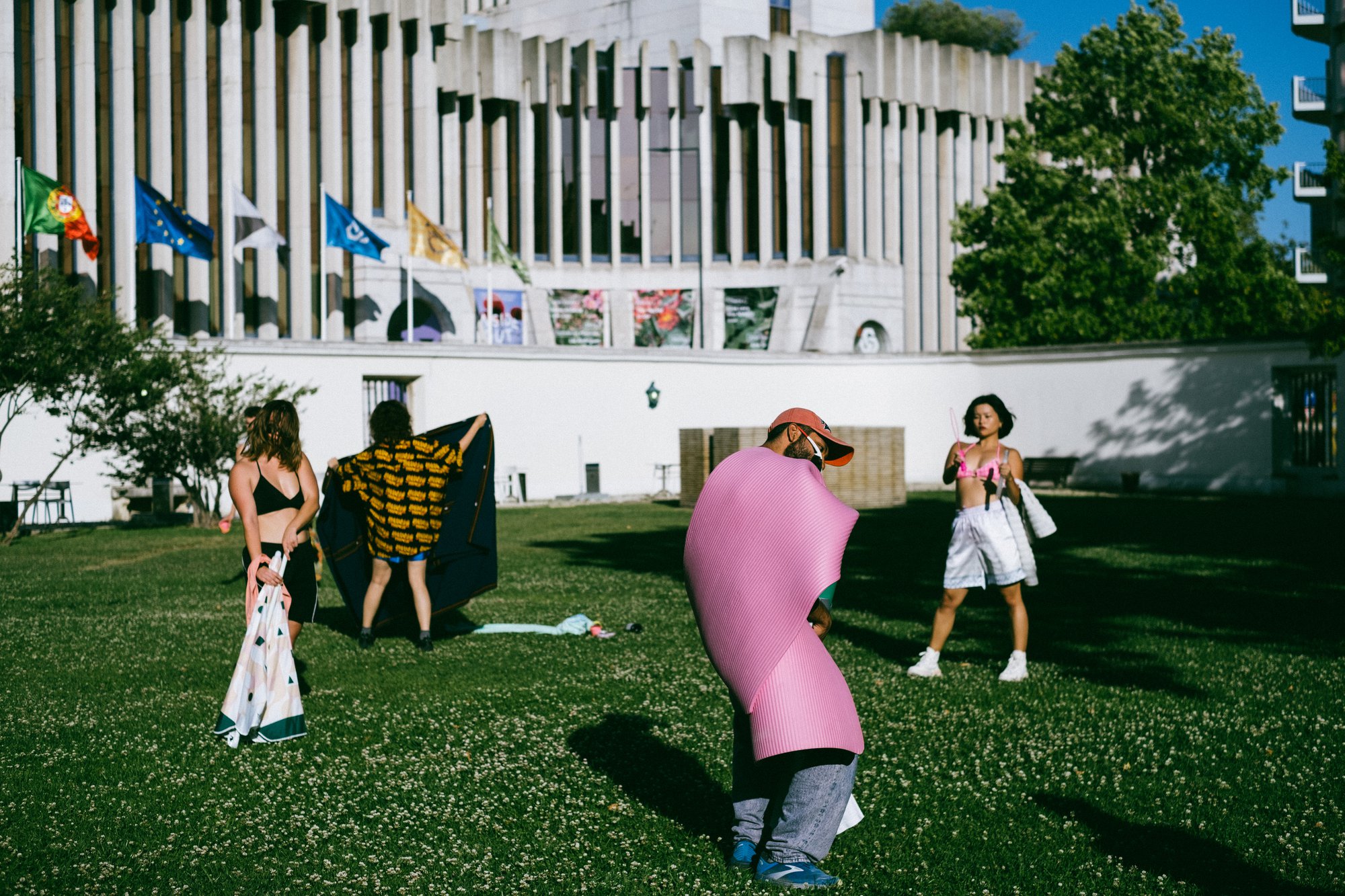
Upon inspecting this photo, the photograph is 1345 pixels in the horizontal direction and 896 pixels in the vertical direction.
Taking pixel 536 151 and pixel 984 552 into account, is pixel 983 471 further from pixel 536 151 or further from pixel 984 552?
pixel 536 151

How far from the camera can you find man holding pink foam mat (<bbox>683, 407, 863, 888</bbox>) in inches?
195

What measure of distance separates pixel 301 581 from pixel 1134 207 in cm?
3533

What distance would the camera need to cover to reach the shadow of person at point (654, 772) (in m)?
6.11

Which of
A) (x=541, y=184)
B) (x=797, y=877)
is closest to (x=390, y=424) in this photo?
(x=797, y=877)

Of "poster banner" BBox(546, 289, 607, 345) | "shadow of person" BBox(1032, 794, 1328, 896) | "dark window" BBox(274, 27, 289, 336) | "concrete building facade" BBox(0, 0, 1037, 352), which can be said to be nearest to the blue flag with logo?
"concrete building facade" BBox(0, 0, 1037, 352)

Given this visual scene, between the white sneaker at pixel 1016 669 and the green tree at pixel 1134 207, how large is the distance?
3136cm

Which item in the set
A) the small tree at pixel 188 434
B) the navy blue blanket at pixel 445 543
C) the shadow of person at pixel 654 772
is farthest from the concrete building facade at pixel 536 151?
the shadow of person at pixel 654 772

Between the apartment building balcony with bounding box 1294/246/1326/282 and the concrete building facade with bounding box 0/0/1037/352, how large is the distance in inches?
523

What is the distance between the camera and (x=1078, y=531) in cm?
2230

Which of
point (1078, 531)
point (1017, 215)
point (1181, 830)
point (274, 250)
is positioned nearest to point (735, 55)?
point (1017, 215)

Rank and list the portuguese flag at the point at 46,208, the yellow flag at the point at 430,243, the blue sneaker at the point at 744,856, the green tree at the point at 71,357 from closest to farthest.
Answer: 1. the blue sneaker at the point at 744,856
2. the green tree at the point at 71,357
3. the portuguese flag at the point at 46,208
4. the yellow flag at the point at 430,243

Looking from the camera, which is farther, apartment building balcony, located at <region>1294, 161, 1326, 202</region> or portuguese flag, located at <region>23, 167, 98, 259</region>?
apartment building balcony, located at <region>1294, 161, 1326, 202</region>

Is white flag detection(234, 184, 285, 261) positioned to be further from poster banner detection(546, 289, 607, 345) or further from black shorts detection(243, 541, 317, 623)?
black shorts detection(243, 541, 317, 623)

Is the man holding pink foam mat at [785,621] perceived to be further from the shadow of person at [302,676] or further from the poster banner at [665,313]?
the poster banner at [665,313]
